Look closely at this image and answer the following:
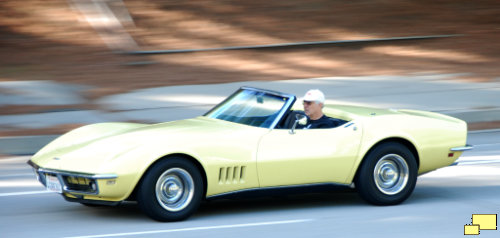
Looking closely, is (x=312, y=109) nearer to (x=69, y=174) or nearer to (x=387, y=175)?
(x=387, y=175)

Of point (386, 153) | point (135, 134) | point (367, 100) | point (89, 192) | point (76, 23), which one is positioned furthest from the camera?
point (76, 23)

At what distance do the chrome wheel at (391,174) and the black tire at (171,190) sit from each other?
186 centimetres

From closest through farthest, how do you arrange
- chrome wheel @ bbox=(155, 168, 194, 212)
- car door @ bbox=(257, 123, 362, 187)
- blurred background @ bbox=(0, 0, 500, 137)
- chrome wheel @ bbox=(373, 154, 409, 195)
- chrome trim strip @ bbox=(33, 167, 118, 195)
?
1. chrome trim strip @ bbox=(33, 167, 118, 195)
2. chrome wheel @ bbox=(155, 168, 194, 212)
3. car door @ bbox=(257, 123, 362, 187)
4. chrome wheel @ bbox=(373, 154, 409, 195)
5. blurred background @ bbox=(0, 0, 500, 137)

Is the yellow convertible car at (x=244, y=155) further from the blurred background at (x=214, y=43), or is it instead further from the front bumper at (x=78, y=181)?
the blurred background at (x=214, y=43)

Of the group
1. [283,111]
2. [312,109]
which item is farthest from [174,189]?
[312,109]

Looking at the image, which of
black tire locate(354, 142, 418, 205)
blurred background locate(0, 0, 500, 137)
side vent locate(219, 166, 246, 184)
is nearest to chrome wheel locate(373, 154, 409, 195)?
black tire locate(354, 142, 418, 205)

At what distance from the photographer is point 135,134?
7.11m

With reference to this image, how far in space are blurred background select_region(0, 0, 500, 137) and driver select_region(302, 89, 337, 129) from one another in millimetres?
7419

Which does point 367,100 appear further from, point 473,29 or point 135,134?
point 135,134

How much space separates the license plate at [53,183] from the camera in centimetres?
670

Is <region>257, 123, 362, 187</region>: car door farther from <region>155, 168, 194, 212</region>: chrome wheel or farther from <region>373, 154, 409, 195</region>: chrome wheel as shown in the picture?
<region>155, 168, 194, 212</region>: chrome wheel

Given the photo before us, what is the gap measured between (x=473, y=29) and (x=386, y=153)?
605 inches

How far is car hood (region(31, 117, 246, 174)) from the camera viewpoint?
664 centimetres

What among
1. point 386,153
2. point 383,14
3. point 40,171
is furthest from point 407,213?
point 383,14
